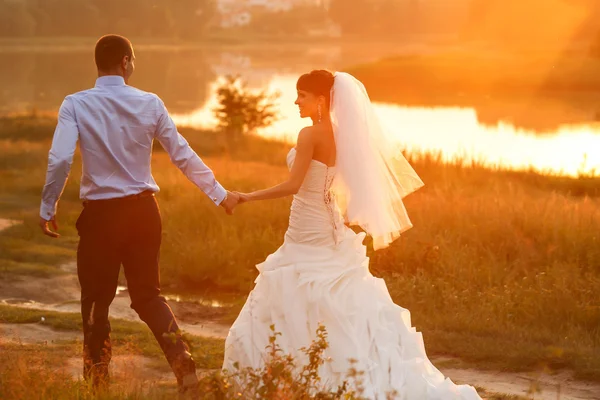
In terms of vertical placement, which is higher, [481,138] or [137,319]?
[481,138]

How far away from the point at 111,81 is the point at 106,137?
0.35 metres

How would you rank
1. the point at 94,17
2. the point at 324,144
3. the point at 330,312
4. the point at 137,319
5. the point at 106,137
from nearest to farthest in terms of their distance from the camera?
the point at 106,137
the point at 330,312
the point at 324,144
the point at 137,319
the point at 94,17

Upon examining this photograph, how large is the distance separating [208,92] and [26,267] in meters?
56.3

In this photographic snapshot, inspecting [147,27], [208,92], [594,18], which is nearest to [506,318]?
[208,92]

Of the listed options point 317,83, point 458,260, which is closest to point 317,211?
point 317,83

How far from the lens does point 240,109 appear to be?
35.3 meters

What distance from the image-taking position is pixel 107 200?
548cm

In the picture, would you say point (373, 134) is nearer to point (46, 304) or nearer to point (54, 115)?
point (46, 304)

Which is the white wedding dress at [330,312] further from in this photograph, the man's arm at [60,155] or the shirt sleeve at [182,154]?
the man's arm at [60,155]

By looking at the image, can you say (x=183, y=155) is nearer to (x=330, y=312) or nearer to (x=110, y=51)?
(x=110, y=51)

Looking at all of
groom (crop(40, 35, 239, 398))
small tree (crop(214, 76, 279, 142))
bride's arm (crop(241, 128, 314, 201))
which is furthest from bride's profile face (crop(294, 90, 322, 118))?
small tree (crop(214, 76, 279, 142))

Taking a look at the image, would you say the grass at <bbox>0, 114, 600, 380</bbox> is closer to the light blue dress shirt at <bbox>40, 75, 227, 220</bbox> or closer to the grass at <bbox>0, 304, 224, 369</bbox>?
the grass at <bbox>0, 304, 224, 369</bbox>

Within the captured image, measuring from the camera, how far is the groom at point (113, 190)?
5461 millimetres

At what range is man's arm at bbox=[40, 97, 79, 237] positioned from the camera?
5375mm
